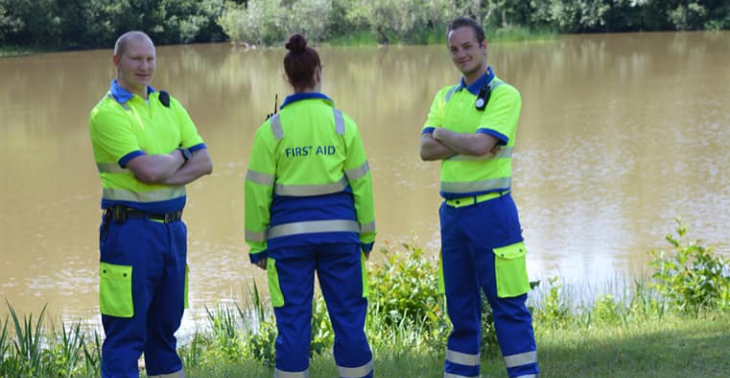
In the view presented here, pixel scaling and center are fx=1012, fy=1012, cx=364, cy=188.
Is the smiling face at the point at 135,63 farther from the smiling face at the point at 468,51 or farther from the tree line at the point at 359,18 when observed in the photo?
the tree line at the point at 359,18

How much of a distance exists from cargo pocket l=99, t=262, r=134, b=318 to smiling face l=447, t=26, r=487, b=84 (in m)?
1.75

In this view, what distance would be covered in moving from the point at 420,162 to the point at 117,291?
12.0 m

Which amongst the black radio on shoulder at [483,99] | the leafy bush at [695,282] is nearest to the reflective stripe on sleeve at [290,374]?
the black radio on shoulder at [483,99]

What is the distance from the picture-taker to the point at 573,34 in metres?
44.5

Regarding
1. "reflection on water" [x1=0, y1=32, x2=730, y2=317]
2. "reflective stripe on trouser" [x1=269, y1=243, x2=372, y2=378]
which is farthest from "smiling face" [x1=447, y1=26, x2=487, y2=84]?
"reflection on water" [x1=0, y1=32, x2=730, y2=317]

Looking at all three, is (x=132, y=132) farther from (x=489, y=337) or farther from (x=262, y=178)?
(x=489, y=337)

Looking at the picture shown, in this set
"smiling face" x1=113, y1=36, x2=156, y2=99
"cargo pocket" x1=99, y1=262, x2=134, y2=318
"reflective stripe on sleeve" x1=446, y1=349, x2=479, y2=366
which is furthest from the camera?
"reflective stripe on sleeve" x1=446, y1=349, x2=479, y2=366

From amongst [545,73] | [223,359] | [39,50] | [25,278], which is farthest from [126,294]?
[39,50]

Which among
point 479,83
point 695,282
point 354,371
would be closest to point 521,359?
point 354,371

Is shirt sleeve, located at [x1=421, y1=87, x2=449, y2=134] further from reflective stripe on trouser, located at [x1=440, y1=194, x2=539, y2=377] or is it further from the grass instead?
the grass

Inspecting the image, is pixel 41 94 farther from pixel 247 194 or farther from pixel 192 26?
pixel 247 194

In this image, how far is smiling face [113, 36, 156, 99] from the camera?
172 inches

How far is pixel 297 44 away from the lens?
416cm

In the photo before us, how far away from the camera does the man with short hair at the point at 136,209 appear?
4.28m
